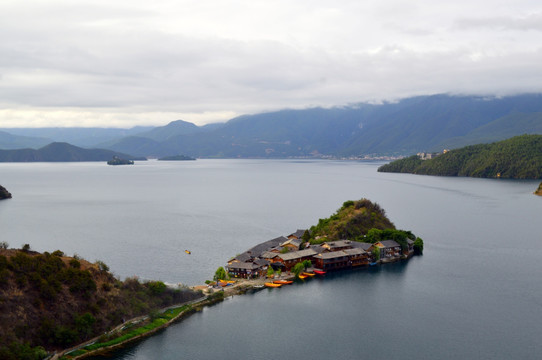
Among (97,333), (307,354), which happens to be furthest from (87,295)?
(307,354)

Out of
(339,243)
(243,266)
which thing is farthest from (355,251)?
(243,266)

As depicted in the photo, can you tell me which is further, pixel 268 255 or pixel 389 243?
pixel 389 243

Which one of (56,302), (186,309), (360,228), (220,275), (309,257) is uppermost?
(360,228)

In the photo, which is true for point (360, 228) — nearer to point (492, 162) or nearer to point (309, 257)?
point (309, 257)

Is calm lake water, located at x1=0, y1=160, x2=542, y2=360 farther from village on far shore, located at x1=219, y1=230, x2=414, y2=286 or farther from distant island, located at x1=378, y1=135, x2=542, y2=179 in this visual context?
distant island, located at x1=378, y1=135, x2=542, y2=179

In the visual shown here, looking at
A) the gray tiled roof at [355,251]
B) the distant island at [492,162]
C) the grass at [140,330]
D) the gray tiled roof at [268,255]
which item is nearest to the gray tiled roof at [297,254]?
the gray tiled roof at [268,255]

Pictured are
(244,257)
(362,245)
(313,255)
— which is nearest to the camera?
(244,257)
